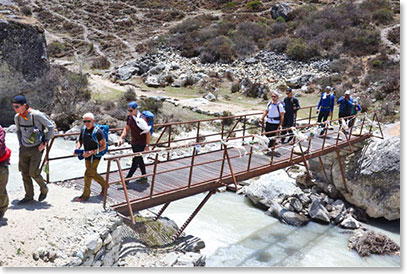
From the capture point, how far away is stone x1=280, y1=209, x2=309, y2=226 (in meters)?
11.1

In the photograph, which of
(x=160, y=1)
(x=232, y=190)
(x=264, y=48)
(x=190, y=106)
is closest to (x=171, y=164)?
(x=232, y=190)

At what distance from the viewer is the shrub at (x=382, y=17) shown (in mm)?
34688

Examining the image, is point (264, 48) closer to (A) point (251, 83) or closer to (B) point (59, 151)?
(A) point (251, 83)

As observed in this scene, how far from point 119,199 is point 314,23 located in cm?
3380

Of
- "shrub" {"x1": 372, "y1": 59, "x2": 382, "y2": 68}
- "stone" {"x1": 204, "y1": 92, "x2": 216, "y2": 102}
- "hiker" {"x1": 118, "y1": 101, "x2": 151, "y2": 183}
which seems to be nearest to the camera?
"hiker" {"x1": 118, "y1": 101, "x2": 151, "y2": 183}

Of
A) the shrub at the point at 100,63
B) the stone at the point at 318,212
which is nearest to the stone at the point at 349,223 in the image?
the stone at the point at 318,212

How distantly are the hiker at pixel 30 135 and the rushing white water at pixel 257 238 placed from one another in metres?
Result: 4.43

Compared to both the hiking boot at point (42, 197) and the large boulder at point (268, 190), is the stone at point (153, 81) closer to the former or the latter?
the large boulder at point (268, 190)

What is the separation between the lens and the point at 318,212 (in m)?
11.4

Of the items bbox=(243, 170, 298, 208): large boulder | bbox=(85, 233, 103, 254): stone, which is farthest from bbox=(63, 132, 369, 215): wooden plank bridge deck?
bbox=(243, 170, 298, 208): large boulder

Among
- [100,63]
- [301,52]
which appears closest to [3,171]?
[301,52]

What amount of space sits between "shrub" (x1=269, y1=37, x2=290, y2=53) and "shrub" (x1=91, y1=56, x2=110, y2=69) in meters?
15.8

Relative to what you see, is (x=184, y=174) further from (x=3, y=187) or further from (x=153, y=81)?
(x=153, y=81)

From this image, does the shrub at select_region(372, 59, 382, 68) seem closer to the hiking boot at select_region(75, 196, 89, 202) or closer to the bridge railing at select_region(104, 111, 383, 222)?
the bridge railing at select_region(104, 111, 383, 222)
